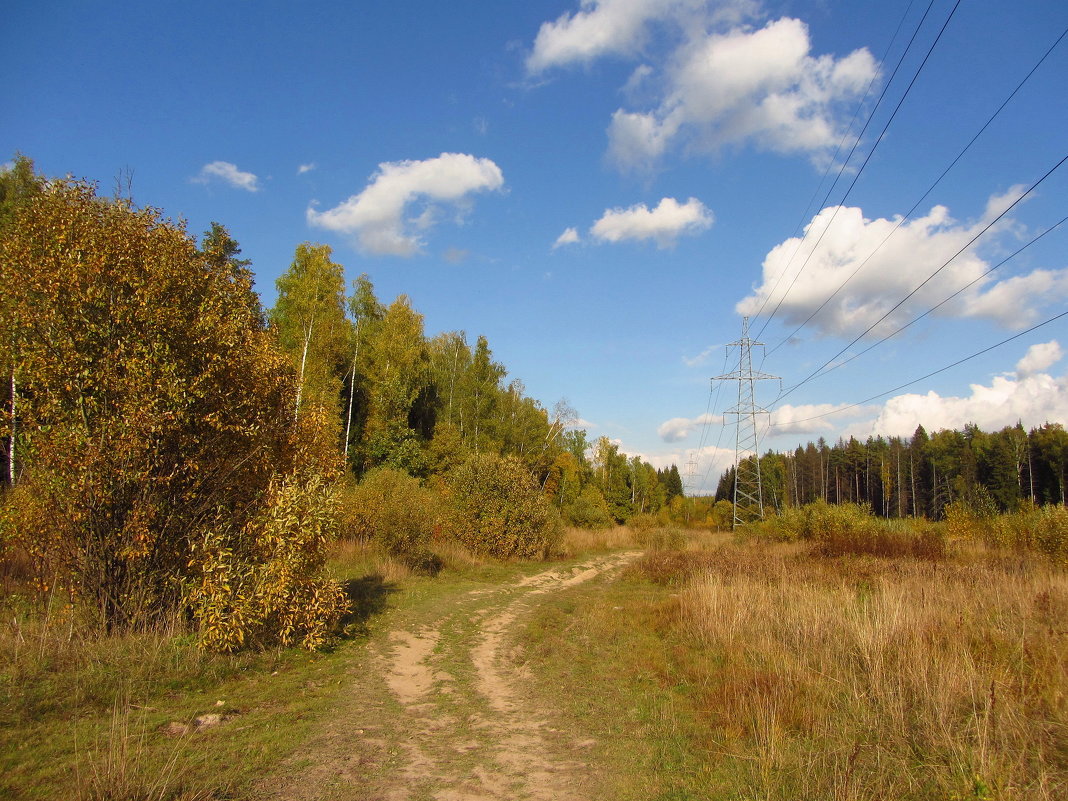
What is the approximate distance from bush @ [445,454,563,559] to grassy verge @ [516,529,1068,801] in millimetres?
11259

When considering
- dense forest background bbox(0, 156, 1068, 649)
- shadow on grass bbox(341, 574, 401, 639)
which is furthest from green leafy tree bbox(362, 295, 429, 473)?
dense forest background bbox(0, 156, 1068, 649)

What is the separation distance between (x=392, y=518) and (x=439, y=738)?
12.6 m

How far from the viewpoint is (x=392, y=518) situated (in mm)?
18297

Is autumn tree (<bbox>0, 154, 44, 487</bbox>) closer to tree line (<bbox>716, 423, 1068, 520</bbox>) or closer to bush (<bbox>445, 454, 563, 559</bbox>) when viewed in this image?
bush (<bbox>445, 454, 563, 559</bbox>)

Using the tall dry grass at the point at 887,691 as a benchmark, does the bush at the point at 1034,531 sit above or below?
above

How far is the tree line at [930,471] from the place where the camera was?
7056 centimetres

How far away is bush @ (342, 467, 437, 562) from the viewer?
1831 cm

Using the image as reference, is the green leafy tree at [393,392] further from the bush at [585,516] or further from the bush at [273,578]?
the bush at [273,578]

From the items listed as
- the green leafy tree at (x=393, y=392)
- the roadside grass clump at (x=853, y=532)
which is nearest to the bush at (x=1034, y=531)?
the roadside grass clump at (x=853, y=532)

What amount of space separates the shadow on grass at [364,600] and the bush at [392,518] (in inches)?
82.1

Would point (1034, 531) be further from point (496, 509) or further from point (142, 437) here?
point (142, 437)

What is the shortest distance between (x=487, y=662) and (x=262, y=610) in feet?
11.8

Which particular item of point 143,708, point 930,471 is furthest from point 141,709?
point 930,471

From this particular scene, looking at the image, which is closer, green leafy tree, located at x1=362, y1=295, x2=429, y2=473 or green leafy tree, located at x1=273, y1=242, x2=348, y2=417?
green leafy tree, located at x1=273, y1=242, x2=348, y2=417
